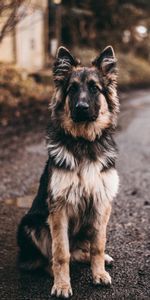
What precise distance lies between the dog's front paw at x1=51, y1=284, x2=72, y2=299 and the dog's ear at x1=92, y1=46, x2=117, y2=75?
2.17 metres

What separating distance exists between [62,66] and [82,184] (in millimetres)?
1227

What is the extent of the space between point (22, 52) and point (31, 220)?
53.1 feet

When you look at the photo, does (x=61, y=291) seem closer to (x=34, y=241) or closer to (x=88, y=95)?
(x=34, y=241)

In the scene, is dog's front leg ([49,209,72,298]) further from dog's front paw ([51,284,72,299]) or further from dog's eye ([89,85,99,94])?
dog's eye ([89,85,99,94])

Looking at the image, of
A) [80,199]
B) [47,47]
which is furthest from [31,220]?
[47,47]

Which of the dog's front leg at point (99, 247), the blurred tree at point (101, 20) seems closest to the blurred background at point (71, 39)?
the blurred tree at point (101, 20)

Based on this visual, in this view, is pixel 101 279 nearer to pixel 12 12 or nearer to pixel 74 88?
pixel 74 88

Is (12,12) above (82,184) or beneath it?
above

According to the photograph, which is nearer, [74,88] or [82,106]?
[82,106]

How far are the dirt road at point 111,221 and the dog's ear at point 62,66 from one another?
199 cm

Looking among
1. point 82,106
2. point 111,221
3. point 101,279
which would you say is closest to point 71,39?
point 111,221

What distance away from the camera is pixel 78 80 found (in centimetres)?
462

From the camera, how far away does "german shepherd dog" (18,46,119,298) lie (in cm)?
439

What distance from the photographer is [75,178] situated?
14.5 feet
